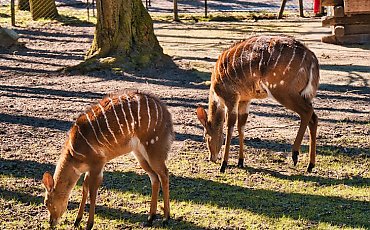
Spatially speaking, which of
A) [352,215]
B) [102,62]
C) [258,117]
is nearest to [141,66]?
[102,62]

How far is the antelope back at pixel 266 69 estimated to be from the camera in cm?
→ 651

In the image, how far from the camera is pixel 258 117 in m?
8.93


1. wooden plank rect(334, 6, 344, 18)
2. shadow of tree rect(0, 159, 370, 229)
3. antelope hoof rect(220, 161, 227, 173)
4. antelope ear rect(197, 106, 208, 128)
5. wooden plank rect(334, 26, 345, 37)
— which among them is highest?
wooden plank rect(334, 6, 344, 18)

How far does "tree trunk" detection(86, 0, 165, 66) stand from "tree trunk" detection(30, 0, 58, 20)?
26.5ft

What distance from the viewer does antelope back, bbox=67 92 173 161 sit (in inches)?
201

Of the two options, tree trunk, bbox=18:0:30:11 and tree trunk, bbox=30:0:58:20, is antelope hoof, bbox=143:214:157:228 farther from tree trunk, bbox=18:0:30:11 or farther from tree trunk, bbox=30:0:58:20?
tree trunk, bbox=18:0:30:11

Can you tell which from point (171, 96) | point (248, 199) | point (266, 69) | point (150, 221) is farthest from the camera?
point (171, 96)

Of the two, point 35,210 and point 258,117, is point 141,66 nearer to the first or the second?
point 258,117

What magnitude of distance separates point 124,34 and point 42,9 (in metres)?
8.59

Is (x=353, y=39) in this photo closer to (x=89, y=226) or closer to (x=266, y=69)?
(x=266, y=69)

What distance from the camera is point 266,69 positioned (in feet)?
21.5

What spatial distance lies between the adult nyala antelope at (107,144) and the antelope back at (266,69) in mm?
1638

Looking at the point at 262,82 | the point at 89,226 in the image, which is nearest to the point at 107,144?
the point at 89,226

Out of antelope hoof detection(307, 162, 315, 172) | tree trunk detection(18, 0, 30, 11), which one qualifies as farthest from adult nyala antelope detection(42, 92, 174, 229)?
tree trunk detection(18, 0, 30, 11)
